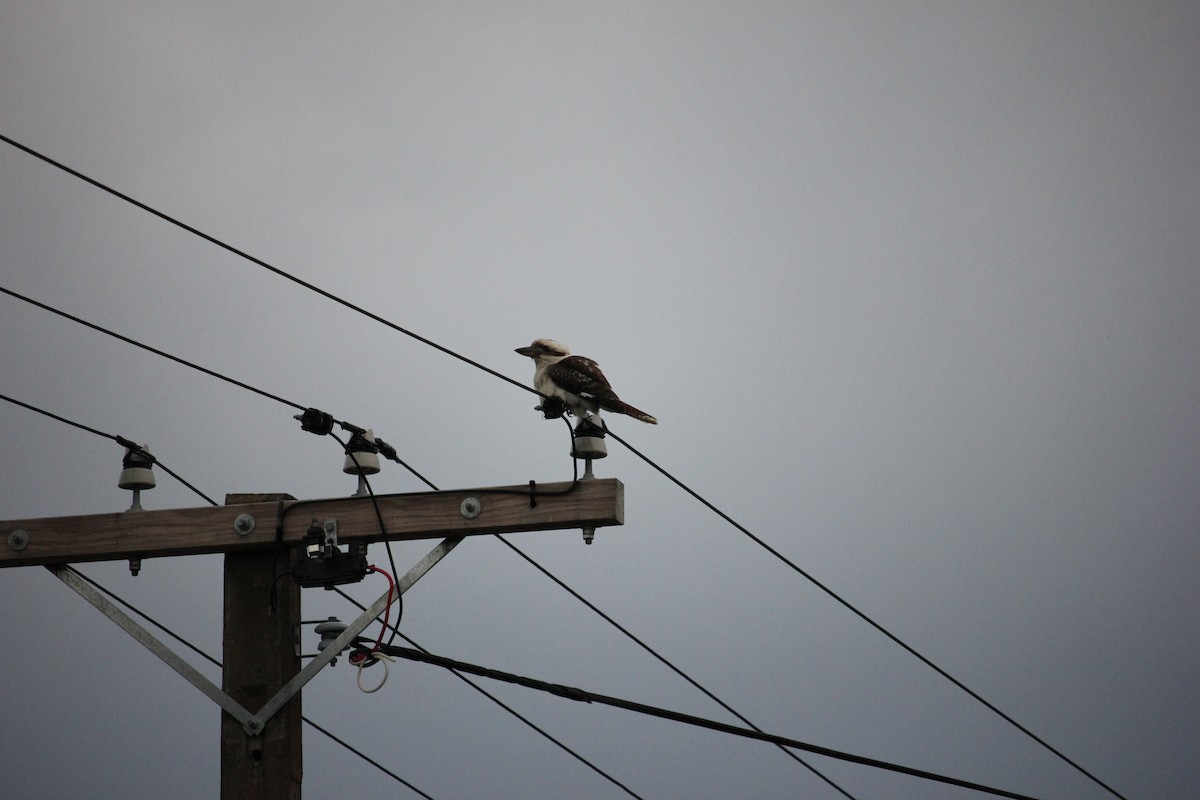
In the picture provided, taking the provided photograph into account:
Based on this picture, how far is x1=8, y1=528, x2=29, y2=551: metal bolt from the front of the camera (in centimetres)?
595

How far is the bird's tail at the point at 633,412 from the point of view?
638 centimetres

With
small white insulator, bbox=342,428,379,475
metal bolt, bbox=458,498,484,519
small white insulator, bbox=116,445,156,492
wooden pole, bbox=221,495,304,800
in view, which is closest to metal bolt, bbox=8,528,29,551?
small white insulator, bbox=116,445,156,492

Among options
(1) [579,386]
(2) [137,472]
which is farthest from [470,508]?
(2) [137,472]

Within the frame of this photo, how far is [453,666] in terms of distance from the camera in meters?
5.82

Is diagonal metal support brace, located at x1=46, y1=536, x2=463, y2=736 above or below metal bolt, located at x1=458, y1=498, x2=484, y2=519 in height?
below

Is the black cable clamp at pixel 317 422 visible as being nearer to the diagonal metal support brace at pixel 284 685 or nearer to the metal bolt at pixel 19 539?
the diagonal metal support brace at pixel 284 685

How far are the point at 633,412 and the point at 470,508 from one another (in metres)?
1.29

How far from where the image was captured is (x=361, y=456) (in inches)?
232

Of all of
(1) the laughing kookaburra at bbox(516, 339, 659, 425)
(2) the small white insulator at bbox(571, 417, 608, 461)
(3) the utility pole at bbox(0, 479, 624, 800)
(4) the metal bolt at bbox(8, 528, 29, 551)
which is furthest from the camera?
(1) the laughing kookaburra at bbox(516, 339, 659, 425)

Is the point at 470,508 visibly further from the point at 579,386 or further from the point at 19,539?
the point at 19,539

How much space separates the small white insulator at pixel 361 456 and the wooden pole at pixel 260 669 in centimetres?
39

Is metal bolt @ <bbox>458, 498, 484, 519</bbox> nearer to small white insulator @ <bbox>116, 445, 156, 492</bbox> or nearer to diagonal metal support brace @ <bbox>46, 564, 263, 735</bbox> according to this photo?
diagonal metal support brace @ <bbox>46, 564, 263, 735</bbox>

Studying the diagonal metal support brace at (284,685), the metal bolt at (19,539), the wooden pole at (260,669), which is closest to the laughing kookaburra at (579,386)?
the diagonal metal support brace at (284,685)

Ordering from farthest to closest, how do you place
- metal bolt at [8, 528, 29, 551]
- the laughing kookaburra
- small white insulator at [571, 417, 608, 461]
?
the laughing kookaburra → metal bolt at [8, 528, 29, 551] → small white insulator at [571, 417, 608, 461]
